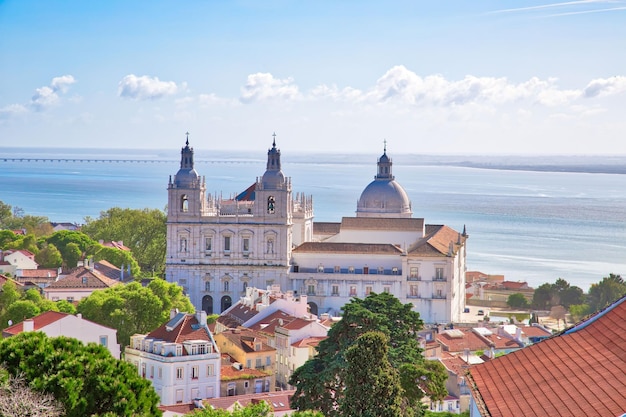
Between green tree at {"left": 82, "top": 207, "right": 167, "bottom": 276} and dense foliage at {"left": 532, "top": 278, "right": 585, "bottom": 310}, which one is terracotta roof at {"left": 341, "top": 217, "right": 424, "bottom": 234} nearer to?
dense foliage at {"left": 532, "top": 278, "right": 585, "bottom": 310}

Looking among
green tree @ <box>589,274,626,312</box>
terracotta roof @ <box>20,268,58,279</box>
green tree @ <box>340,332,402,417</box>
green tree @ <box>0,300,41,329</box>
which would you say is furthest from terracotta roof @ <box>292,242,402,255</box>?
green tree @ <box>340,332,402,417</box>

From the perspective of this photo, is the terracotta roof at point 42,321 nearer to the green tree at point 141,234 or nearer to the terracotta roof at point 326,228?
the terracotta roof at point 326,228

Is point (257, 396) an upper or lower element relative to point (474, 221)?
lower

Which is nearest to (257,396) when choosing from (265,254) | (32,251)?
(265,254)

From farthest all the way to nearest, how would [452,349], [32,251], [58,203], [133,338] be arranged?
[58,203]
[32,251]
[452,349]
[133,338]

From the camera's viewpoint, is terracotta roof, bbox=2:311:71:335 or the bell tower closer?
terracotta roof, bbox=2:311:71:335

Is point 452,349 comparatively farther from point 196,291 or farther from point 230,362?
point 196,291
